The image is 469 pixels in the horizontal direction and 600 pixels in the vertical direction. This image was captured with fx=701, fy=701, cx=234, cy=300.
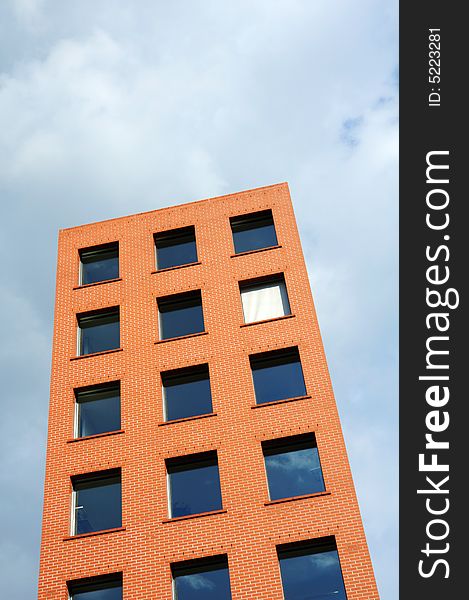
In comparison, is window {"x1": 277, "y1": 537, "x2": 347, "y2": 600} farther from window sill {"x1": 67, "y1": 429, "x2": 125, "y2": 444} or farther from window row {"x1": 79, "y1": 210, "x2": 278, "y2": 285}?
window row {"x1": 79, "y1": 210, "x2": 278, "y2": 285}

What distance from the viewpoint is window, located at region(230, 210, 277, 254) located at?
30.1 m

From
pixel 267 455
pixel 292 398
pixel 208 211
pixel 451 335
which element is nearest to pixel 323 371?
pixel 292 398

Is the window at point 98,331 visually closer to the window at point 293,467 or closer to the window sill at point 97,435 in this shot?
the window sill at point 97,435

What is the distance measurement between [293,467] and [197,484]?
3244 mm

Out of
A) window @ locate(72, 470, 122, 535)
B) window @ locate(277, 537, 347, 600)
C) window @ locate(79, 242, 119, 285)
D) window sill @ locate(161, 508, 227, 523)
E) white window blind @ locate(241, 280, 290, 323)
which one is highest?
window @ locate(79, 242, 119, 285)

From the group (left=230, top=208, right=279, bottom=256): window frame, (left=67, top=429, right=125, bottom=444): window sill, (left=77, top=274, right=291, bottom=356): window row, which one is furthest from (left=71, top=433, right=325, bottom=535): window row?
(left=230, top=208, right=279, bottom=256): window frame

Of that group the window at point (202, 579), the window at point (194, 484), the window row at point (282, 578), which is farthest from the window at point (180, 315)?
the window row at point (282, 578)

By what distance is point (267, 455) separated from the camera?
23.7 metres

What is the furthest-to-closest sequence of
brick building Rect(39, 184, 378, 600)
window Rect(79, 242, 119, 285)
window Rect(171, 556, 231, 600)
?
1. window Rect(79, 242, 119, 285)
2. brick building Rect(39, 184, 378, 600)
3. window Rect(171, 556, 231, 600)

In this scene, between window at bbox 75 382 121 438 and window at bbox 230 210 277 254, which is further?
window at bbox 230 210 277 254

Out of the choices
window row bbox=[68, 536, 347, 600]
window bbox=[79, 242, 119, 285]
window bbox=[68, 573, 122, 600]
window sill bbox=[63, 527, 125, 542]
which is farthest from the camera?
window bbox=[79, 242, 119, 285]

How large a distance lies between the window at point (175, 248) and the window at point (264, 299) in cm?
318

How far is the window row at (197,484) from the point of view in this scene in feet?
74.4

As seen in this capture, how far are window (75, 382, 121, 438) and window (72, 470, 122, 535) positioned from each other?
1.86 meters
